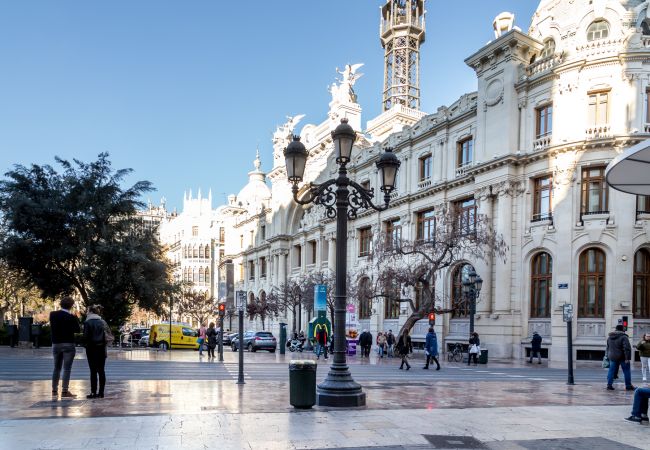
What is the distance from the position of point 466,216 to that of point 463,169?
372 centimetres

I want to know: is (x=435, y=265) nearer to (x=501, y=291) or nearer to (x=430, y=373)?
(x=501, y=291)

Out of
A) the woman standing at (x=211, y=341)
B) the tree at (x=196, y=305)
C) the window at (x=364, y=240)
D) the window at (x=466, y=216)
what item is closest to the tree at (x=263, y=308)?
the tree at (x=196, y=305)

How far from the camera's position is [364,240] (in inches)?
1863

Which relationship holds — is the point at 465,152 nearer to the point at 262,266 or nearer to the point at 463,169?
the point at 463,169

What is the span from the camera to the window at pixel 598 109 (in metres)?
29.0

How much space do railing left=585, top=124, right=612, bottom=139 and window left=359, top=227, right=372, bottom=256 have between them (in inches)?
797

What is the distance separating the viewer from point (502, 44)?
3241 centimetres

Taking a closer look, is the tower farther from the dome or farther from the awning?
the awning

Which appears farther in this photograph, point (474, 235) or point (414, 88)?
point (414, 88)

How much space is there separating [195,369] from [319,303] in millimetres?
12078

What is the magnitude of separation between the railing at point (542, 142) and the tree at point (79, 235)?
2075cm

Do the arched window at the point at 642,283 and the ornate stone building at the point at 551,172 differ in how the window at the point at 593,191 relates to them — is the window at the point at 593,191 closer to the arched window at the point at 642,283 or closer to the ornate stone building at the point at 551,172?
the ornate stone building at the point at 551,172

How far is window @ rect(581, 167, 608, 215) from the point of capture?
93.9 feet

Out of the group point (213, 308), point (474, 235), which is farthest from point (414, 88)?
point (474, 235)
